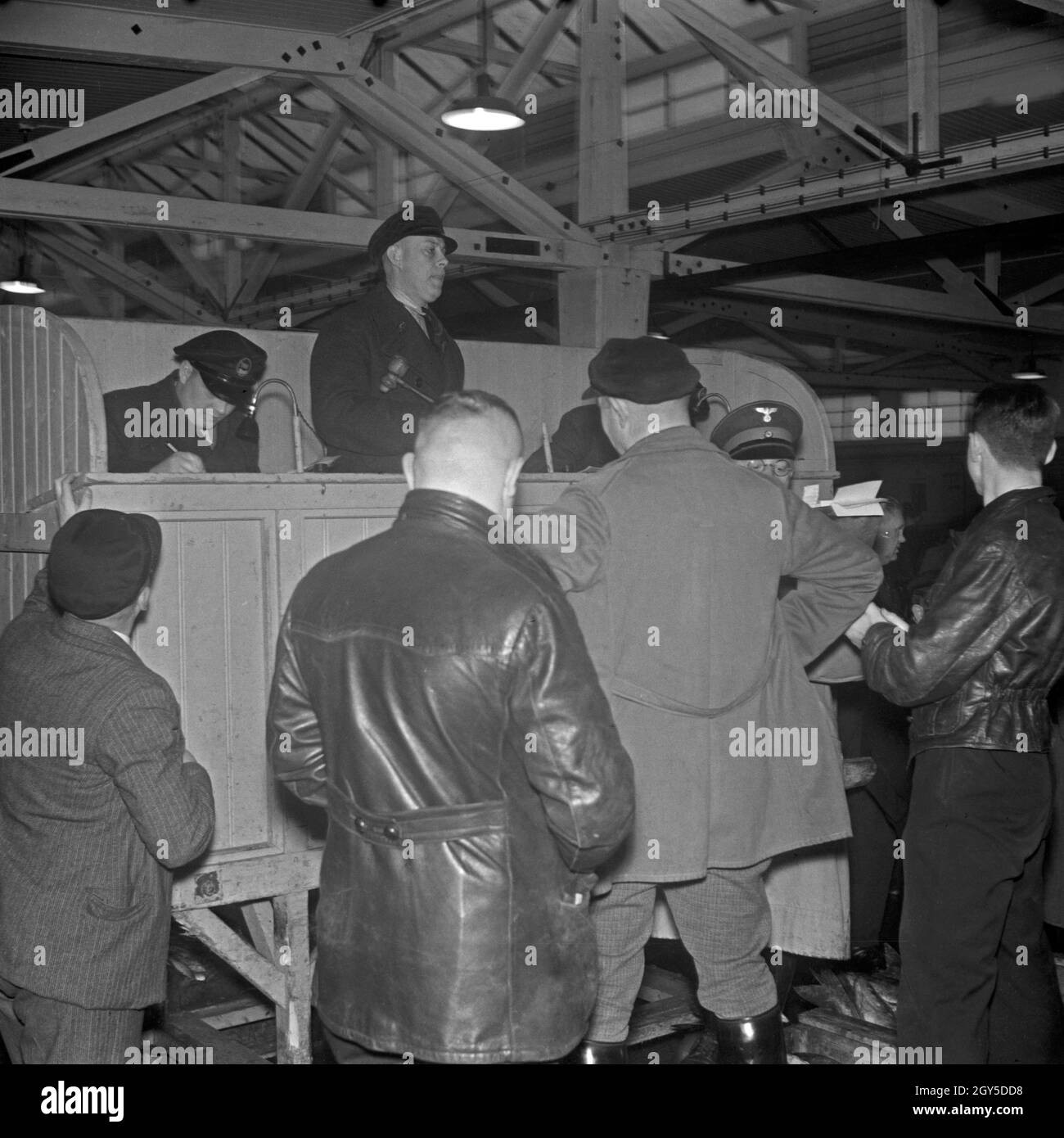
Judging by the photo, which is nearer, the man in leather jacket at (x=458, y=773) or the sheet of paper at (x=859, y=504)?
the man in leather jacket at (x=458, y=773)

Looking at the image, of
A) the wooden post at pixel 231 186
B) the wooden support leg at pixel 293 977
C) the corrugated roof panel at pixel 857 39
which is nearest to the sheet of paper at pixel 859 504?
the wooden support leg at pixel 293 977

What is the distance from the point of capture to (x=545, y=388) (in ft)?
21.4

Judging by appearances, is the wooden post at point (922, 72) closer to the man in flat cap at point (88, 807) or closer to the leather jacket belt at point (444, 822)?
the man in flat cap at point (88, 807)

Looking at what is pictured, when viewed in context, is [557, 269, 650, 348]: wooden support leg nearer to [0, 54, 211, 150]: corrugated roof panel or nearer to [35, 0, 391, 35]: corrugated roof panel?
[35, 0, 391, 35]: corrugated roof panel

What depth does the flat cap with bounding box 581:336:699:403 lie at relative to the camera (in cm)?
317

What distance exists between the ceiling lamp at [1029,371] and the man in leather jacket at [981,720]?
11093 mm

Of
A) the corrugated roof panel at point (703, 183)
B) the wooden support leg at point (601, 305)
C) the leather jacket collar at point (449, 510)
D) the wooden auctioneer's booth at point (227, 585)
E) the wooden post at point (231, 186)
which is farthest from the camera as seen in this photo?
the wooden post at point (231, 186)

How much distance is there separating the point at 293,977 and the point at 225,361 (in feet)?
6.98

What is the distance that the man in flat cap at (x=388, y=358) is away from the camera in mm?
4105

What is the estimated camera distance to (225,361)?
4.45 metres

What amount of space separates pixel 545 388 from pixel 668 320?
7.30 m

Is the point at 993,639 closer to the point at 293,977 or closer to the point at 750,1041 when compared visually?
the point at 750,1041

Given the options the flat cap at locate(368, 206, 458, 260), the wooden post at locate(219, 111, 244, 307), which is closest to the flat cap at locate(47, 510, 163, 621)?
the flat cap at locate(368, 206, 458, 260)

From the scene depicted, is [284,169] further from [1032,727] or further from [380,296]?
[1032,727]
